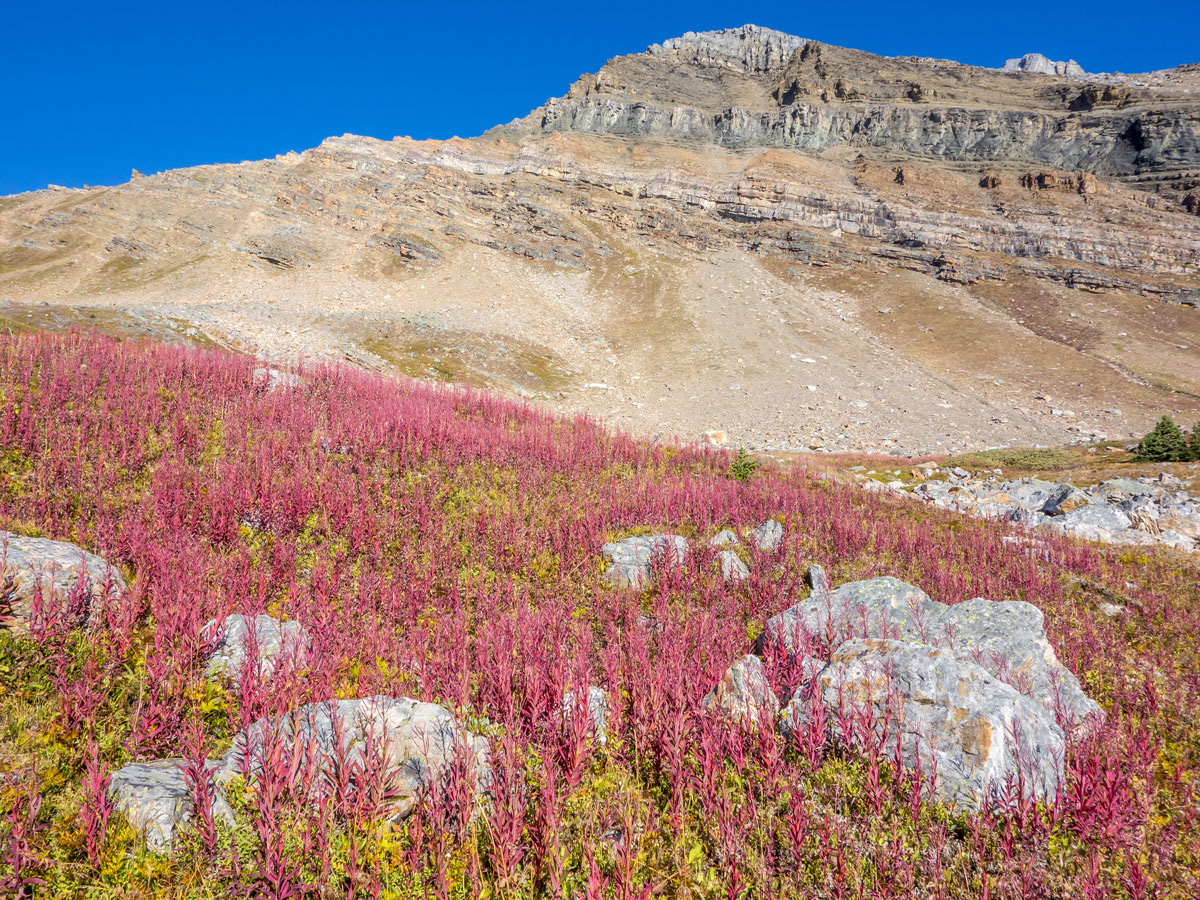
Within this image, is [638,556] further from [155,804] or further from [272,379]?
[272,379]

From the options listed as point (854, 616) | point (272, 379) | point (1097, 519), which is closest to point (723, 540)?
point (854, 616)

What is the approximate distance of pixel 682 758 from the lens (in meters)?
3.07

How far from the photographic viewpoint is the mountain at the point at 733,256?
102 ft

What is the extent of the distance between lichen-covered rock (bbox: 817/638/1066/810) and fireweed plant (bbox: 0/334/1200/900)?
13 centimetres

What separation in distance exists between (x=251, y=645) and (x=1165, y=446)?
26805mm

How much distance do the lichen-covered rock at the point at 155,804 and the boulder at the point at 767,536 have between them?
599cm

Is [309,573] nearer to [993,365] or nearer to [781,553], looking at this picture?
[781,553]

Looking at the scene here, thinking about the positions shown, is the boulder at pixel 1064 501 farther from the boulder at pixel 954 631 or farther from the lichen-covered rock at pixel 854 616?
the lichen-covered rock at pixel 854 616

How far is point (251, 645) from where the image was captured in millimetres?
3318

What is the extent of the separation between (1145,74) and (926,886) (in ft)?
587

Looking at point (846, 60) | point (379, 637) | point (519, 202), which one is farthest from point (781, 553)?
point (846, 60)

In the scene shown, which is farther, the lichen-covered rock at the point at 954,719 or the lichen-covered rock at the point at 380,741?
the lichen-covered rock at the point at 954,719

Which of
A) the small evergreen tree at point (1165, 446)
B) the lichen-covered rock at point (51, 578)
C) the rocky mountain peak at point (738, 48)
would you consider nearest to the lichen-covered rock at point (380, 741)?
the lichen-covered rock at point (51, 578)

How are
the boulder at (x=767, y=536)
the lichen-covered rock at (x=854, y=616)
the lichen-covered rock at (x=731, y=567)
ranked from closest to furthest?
the lichen-covered rock at (x=854, y=616) → the lichen-covered rock at (x=731, y=567) → the boulder at (x=767, y=536)
